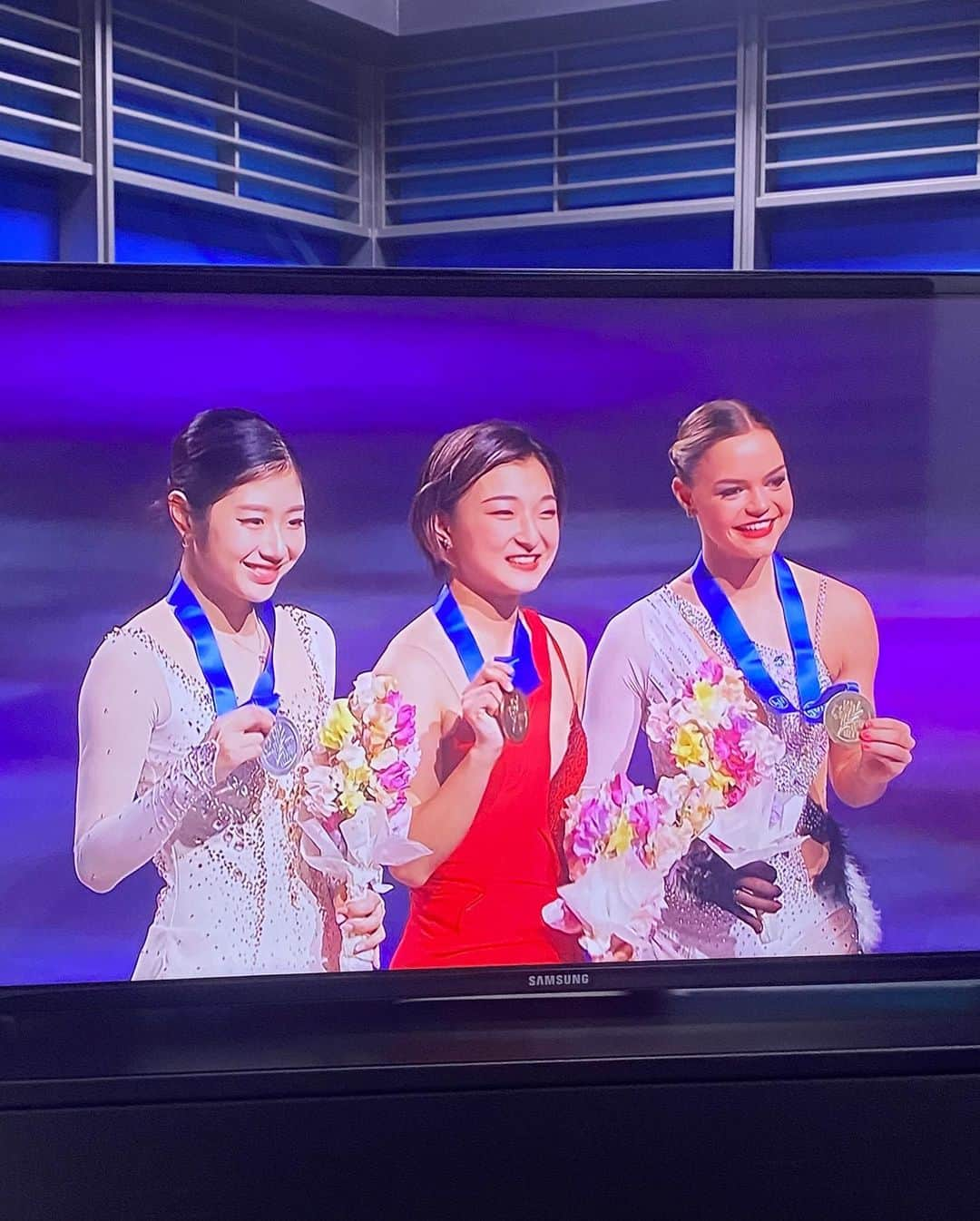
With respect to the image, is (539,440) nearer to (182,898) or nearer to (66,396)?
(66,396)

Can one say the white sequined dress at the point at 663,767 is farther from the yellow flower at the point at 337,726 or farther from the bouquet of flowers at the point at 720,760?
the yellow flower at the point at 337,726

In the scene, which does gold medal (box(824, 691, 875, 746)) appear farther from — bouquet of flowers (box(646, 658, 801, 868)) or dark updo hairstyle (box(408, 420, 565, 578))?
dark updo hairstyle (box(408, 420, 565, 578))

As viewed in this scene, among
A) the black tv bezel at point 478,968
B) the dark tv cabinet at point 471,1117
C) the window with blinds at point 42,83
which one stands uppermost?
the window with blinds at point 42,83

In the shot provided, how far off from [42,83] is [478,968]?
2.44 metres

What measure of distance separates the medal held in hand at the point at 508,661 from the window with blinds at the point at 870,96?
2.38m

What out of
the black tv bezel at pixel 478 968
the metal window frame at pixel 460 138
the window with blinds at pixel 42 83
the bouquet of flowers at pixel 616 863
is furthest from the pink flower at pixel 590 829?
the window with blinds at pixel 42 83

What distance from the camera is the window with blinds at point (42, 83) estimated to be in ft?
9.15

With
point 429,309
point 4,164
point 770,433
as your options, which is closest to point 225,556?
point 429,309

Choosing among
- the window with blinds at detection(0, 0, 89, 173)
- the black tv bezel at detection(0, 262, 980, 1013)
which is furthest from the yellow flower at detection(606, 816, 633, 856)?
the window with blinds at detection(0, 0, 89, 173)

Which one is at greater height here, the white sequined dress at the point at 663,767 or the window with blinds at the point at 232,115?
the window with blinds at the point at 232,115

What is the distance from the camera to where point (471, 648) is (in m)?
1.23

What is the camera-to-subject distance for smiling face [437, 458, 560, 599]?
1.23 metres

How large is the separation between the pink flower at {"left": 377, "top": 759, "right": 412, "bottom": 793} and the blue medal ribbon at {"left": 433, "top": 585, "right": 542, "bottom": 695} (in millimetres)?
104

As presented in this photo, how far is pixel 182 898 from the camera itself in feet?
3.93
